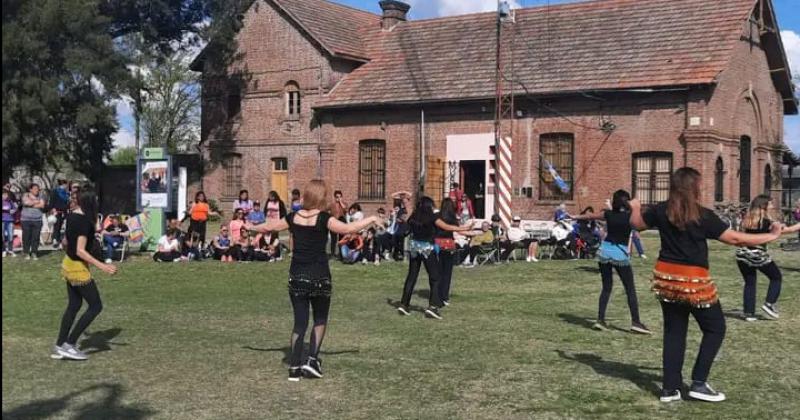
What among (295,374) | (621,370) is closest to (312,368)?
(295,374)

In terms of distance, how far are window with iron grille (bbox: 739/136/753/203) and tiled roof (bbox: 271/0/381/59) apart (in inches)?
570

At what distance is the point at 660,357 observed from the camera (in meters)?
8.40

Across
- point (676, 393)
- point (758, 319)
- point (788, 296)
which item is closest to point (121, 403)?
point (676, 393)

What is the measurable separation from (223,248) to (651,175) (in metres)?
14.1

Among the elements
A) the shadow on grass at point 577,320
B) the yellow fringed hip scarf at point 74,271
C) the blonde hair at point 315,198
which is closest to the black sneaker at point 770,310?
the shadow on grass at point 577,320

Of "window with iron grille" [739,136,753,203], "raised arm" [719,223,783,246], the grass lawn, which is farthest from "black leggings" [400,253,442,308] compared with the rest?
"window with iron grille" [739,136,753,203]

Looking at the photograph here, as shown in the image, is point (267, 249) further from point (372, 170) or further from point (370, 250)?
point (372, 170)

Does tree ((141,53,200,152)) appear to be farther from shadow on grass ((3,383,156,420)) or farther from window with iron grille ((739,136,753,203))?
shadow on grass ((3,383,156,420))

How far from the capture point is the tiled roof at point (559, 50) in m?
25.7

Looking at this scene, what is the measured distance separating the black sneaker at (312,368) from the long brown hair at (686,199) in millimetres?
3246

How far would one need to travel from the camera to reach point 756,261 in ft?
33.9

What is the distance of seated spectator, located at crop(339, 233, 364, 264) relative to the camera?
18.5 meters

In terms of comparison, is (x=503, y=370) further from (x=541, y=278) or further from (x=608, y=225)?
(x=541, y=278)

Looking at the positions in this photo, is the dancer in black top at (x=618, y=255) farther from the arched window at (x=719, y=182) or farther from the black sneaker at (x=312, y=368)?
the arched window at (x=719, y=182)
